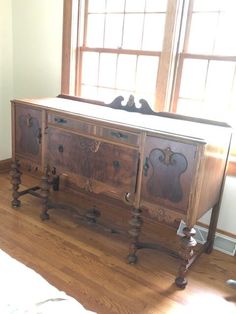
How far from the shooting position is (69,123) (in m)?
2.21

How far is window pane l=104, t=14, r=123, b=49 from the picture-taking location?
2.70 meters

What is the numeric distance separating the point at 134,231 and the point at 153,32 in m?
1.57

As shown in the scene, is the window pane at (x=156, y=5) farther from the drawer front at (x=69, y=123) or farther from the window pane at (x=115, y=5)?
the drawer front at (x=69, y=123)

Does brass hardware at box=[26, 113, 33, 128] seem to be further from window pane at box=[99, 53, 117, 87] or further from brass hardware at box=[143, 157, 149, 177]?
brass hardware at box=[143, 157, 149, 177]

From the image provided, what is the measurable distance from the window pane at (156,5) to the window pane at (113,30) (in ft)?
0.89

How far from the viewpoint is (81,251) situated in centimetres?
220

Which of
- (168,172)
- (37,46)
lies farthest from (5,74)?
(168,172)

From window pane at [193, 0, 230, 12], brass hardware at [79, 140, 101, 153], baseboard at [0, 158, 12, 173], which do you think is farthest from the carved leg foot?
window pane at [193, 0, 230, 12]

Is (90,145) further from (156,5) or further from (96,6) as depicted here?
(96,6)

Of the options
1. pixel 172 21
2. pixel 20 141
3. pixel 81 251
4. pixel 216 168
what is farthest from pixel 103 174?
pixel 172 21

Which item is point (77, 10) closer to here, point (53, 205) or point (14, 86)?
point (14, 86)

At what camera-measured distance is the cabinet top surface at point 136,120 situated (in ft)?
6.04

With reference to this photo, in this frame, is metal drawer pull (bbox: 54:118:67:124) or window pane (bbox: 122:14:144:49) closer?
metal drawer pull (bbox: 54:118:67:124)

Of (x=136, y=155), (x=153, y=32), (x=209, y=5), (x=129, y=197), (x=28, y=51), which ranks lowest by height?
(x=129, y=197)
